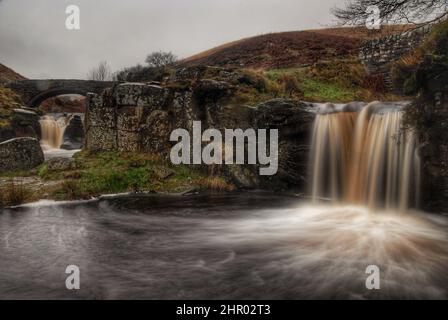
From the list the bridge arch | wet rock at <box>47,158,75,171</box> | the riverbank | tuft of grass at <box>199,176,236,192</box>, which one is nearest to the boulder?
the riverbank

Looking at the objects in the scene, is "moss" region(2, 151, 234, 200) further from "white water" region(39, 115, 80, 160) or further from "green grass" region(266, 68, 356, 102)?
"white water" region(39, 115, 80, 160)

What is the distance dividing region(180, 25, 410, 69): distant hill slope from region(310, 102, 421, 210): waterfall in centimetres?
1389

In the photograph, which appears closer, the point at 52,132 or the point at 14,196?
the point at 14,196

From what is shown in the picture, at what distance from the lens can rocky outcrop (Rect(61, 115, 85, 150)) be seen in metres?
25.3

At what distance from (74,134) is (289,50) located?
1782 centimetres

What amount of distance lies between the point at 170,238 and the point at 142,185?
5.13 metres

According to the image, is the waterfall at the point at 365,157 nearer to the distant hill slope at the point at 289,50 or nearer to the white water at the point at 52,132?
the distant hill slope at the point at 289,50

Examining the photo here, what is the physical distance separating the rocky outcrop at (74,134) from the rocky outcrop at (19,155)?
497 inches

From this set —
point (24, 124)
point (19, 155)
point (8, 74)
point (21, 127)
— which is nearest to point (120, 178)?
point (19, 155)

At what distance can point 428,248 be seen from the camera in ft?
18.4

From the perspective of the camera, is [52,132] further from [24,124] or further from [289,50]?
[289,50]

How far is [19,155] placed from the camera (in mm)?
12508

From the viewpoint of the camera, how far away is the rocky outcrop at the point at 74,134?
25.3 m
